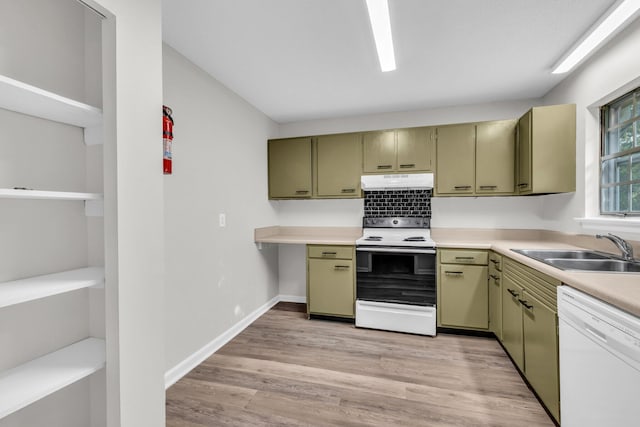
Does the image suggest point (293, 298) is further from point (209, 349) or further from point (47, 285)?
point (47, 285)

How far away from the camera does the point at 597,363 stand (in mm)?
1167

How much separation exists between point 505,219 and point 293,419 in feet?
9.80

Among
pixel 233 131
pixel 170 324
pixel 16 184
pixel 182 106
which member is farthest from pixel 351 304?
pixel 16 184

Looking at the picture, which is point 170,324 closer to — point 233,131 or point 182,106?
point 182,106

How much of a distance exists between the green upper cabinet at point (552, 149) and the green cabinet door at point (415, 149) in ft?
2.96

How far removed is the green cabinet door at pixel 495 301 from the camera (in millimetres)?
2457

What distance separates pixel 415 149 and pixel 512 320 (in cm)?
189

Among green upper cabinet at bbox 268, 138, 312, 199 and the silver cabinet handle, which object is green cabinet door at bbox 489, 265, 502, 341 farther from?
green upper cabinet at bbox 268, 138, 312, 199

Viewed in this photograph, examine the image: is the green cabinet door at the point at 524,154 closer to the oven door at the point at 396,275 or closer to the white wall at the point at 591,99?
the white wall at the point at 591,99

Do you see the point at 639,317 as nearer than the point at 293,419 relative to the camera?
Yes

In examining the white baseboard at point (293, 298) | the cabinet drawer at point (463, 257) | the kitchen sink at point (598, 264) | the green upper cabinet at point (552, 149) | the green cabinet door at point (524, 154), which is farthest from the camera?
the white baseboard at point (293, 298)

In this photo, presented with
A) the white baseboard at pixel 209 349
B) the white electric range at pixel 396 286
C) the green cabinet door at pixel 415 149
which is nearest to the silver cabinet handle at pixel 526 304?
the white electric range at pixel 396 286

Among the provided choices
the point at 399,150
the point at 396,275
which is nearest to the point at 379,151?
the point at 399,150

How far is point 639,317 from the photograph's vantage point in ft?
3.19
